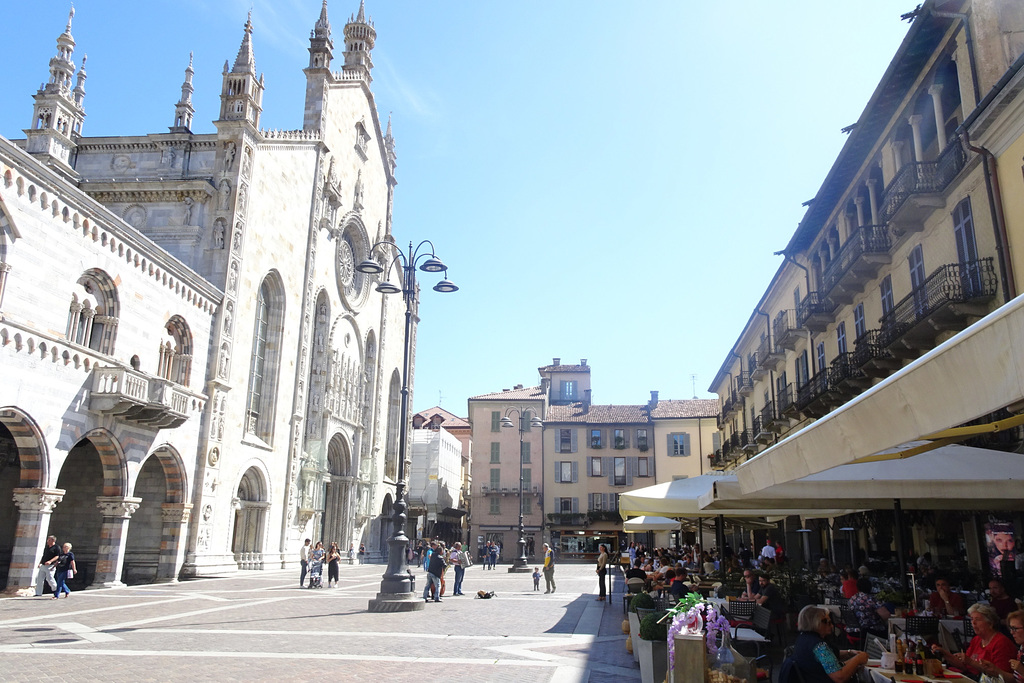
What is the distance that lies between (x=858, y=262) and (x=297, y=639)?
16.0 m

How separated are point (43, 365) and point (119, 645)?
31.3 feet

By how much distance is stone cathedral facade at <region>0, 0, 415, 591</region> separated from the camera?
59.3 ft

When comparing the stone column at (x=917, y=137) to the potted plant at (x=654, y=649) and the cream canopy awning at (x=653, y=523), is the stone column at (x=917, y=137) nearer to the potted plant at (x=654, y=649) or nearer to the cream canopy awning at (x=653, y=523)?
the cream canopy awning at (x=653, y=523)

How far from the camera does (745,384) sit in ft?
118

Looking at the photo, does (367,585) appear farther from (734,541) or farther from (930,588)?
(734,541)

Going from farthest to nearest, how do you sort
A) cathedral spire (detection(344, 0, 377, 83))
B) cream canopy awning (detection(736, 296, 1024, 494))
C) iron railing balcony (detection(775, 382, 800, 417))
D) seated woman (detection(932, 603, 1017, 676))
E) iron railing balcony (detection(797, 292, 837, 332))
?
cathedral spire (detection(344, 0, 377, 83)) < iron railing balcony (detection(775, 382, 800, 417)) < iron railing balcony (detection(797, 292, 837, 332)) < seated woman (detection(932, 603, 1017, 676)) < cream canopy awning (detection(736, 296, 1024, 494))

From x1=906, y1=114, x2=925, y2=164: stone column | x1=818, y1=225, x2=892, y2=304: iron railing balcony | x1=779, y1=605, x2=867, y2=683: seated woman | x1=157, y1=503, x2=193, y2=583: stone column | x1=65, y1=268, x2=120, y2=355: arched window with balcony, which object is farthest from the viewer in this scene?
x1=157, y1=503, x2=193, y2=583: stone column

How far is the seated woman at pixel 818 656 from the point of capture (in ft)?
18.7

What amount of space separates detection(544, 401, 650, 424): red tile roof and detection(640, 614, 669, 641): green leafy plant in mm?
49161

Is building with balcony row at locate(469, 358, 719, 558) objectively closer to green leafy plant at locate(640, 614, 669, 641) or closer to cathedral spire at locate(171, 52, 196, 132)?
cathedral spire at locate(171, 52, 196, 132)

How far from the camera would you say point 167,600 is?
18125 mm

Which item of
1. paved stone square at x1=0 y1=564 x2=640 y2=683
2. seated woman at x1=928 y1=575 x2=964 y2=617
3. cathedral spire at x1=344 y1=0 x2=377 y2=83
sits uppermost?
cathedral spire at x1=344 y1=0 x2=377 y2=83

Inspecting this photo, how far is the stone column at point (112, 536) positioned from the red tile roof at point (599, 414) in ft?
126

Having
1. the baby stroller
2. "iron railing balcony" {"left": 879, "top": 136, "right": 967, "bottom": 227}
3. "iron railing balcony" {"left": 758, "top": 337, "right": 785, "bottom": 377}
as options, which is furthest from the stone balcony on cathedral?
"iron railing balcony" {"left": 758, "top": 337, "right": 785, "bottom": 377}
